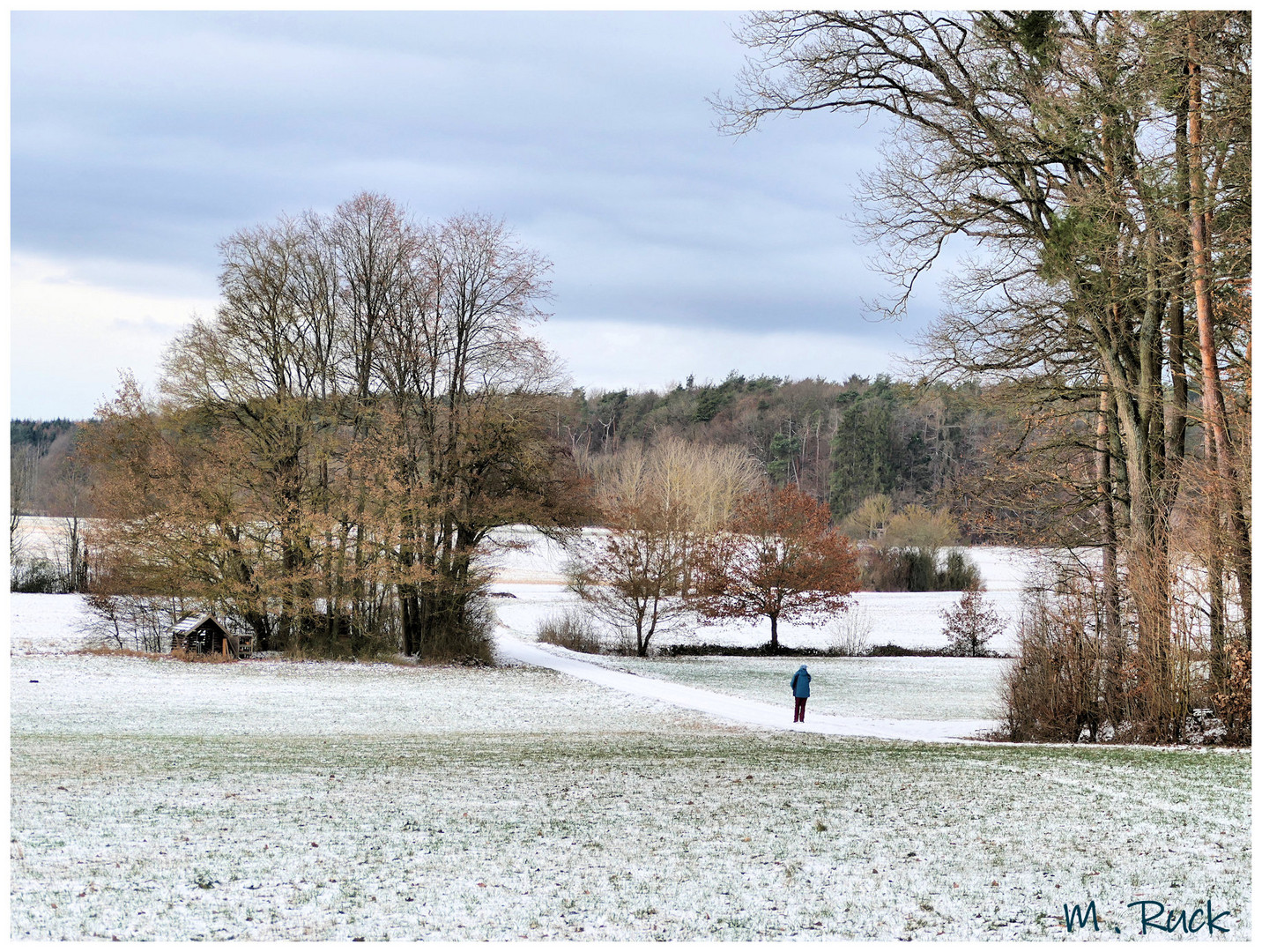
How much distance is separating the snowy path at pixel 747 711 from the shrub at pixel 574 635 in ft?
17.3

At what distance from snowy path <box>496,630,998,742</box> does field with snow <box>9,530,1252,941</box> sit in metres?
2.09

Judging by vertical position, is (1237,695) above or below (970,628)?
above

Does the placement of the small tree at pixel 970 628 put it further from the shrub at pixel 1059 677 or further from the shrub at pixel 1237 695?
the shrub at pixel 1237 695

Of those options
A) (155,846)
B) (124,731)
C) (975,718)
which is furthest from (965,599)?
(155,846)

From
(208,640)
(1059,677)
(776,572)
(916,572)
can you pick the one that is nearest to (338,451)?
(208,640)

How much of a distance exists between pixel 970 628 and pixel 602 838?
43.4 metres

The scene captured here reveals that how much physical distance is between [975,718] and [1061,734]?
6.89 m

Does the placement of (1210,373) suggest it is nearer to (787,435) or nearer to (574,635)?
(574,635)

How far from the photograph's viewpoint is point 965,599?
4822 cm

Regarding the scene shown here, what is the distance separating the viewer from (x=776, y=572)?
47125mm

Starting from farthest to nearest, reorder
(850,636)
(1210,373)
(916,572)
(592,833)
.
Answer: (916,572) < (850,636) < (1210,373) < (592,833)

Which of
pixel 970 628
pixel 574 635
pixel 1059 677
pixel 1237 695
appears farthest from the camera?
pixel 970 628

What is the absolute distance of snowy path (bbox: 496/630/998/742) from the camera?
19.8 meters

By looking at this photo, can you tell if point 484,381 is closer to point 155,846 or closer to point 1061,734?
point 1061,734
